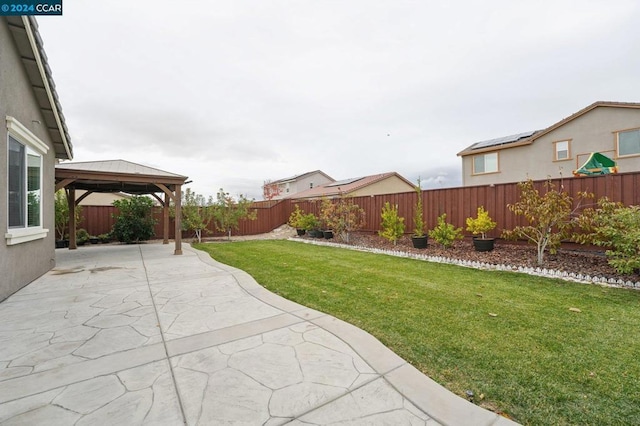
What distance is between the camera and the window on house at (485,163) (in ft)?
55.3

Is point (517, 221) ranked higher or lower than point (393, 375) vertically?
higher

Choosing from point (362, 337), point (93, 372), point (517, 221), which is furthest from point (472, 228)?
point (93, 372)

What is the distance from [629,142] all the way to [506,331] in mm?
15814

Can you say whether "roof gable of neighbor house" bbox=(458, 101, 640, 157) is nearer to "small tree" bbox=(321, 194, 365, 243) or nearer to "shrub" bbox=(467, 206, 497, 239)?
"small tree" bbox=(321, 194, 365, 243)

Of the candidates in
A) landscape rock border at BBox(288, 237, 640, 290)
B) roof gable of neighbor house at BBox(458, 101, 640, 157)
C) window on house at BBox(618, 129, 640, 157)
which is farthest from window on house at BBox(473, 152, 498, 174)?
landscape rock border at BBox(288, 237, 640, 290)

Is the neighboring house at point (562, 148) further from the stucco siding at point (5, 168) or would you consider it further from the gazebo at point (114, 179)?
the stucco siding at point (5, 168)

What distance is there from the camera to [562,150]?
14469 mm

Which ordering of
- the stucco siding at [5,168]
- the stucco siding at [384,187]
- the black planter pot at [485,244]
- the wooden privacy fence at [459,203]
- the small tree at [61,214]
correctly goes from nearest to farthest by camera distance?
the stucco siding at [5,168], the wooden privacy fence at [459,203], the black planter pot at [485,244], the small tree at [61,214], the stucco siding at [384,187]

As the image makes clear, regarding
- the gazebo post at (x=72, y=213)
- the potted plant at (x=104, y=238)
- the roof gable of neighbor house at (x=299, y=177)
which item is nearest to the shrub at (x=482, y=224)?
the gazebo post at (x=72, y=213)

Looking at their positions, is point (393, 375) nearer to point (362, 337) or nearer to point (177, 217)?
point (362, 337)

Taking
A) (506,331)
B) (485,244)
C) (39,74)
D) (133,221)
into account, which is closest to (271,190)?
(133,221)

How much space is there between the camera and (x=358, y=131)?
17047 mm

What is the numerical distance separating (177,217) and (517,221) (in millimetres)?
10528

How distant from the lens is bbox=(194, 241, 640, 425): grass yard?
6.37ft
